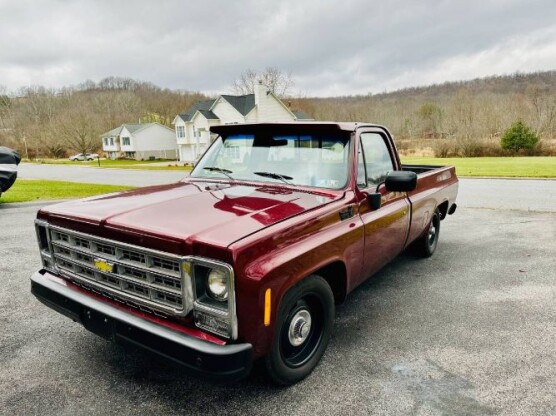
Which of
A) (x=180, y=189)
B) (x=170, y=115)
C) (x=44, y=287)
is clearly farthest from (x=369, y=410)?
(x=170, y=115)

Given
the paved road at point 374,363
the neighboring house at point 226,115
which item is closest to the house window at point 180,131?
the neighboring house at point 226,115

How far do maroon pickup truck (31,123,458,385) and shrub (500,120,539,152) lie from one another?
43126mm

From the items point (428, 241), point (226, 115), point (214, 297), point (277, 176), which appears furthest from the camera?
point (226, 115)

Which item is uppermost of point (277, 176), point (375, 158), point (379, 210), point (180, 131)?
point (180, 131)

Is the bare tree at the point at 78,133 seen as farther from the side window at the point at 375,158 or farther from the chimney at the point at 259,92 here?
the side window at the point at 375,158

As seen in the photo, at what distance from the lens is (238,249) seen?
7.12 feet

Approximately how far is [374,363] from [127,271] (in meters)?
2.04

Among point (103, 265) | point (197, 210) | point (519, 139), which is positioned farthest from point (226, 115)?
point (103, 265)

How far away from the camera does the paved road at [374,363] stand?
103 inches

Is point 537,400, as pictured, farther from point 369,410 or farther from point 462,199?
point 462,199

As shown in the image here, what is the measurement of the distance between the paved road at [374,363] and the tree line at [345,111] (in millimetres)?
40296

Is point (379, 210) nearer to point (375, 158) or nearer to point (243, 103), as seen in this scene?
point (375, 158)

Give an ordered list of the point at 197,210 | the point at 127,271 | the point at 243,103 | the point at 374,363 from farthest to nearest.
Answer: the point at 243,103 → the point at 374,363 → the point at 197,210 → the point at 127,271

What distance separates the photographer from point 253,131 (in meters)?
3.97
